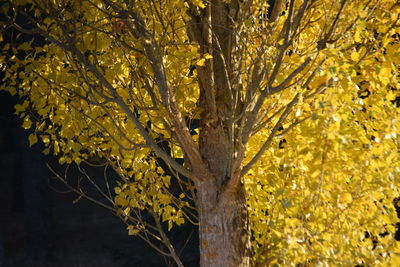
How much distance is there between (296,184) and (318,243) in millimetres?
Result: 404

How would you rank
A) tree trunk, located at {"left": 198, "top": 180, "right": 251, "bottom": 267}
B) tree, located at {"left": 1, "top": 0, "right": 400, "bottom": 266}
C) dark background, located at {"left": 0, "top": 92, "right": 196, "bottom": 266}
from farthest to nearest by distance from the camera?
dark background, located at {"left": 0, "top": 92, "right": 196, "bottom": 266}, tree trunk, located at {"left": 198, "top": 180, "right": 251, "bottom": 267}, tree, located at {"left": 1, "top": 0, "right": 400, "bottom": 266}

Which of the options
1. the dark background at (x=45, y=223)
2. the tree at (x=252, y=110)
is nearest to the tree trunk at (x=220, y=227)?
the tree at (x=252, y=110)

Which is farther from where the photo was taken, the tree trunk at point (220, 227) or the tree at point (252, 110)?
the tree trunk at point (220, 227)

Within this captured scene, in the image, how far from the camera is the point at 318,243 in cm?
326

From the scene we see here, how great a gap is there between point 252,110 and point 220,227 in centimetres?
82

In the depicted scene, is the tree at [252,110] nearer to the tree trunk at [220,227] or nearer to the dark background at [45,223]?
the tree trunk at [220,227]

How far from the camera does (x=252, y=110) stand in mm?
4062

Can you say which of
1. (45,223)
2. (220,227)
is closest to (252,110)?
(220,227)

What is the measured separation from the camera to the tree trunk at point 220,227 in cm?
397

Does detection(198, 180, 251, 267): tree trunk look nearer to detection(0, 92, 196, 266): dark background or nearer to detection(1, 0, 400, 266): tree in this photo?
detection(1, 0, 400, 266): tree

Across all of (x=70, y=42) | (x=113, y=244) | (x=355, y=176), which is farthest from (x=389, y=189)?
(x=113, y=244)

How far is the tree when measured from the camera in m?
3.21

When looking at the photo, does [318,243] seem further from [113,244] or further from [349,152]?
[113,244]

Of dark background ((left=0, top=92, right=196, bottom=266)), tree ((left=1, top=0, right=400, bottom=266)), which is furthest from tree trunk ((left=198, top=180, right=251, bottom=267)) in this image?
dark background ((left=0, top=92, right=196, bottom=266))
